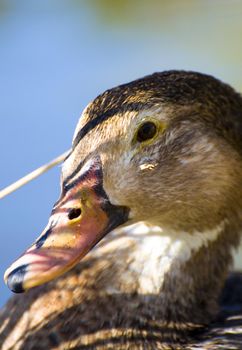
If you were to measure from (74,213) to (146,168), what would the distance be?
8.8 inches

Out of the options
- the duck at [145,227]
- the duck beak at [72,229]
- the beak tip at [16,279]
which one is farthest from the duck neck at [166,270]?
the beak tip at [16,279]

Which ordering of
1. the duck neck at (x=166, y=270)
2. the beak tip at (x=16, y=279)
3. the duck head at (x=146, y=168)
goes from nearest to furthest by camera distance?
1. the beak tip at (x=16, y=279)
2. the duck head at (x=146, y=168)
3. the duck neck at (x=166, y=270)

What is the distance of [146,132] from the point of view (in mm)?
2992

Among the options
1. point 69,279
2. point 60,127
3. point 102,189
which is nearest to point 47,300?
point 69,279

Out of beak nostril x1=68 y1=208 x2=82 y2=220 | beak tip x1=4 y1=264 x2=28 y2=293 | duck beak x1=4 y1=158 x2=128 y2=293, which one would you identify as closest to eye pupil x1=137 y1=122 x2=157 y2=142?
duck beak x1=4 y1=158 x2=128 y2=293

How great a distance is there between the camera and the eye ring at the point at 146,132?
2.99 meters

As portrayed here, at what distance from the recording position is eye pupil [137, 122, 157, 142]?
2986 mm

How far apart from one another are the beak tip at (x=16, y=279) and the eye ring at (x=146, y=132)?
43 centimetres

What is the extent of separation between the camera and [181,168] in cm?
310

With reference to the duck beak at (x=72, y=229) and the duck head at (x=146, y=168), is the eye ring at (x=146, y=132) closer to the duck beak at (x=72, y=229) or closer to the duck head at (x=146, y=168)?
the duck head at (x=146, y=168)

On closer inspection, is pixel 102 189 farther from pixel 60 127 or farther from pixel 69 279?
pixel 60 127

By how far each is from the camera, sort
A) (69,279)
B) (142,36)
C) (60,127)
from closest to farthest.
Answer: (69,279) < (60,127) < (142,36)

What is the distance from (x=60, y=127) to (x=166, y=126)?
202cm

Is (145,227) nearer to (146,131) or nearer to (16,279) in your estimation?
(146,131)
